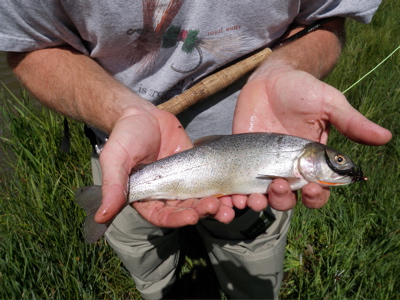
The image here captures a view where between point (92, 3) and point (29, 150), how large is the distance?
1.86 meters

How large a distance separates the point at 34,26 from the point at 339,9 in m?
1.94

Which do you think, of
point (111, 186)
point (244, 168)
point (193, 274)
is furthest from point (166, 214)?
point (193, 274)

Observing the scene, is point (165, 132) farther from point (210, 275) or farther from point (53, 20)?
point (210, 275)

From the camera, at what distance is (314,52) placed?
2502 millimetres

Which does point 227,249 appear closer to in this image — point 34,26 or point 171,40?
point 171,40

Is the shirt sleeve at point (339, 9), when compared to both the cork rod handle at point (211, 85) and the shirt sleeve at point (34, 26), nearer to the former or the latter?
the cork rod handle at point (211, 85)

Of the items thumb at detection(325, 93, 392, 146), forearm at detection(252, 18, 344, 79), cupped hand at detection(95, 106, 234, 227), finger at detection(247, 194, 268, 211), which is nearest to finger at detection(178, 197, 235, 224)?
cupped hand at detection(95, 106, 234, 227)

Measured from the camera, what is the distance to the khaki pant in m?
2.39

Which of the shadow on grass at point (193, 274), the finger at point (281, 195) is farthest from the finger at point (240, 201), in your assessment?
the shadow on grass at point (193, 274)

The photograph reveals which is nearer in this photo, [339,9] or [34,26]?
[34,26]

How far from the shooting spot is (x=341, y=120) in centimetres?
177

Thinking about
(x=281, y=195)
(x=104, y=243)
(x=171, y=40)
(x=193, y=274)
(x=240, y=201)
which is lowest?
(x=193, y=274)

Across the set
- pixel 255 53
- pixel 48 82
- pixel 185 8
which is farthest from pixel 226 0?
pixel 48 82

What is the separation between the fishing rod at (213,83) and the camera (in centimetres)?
223
